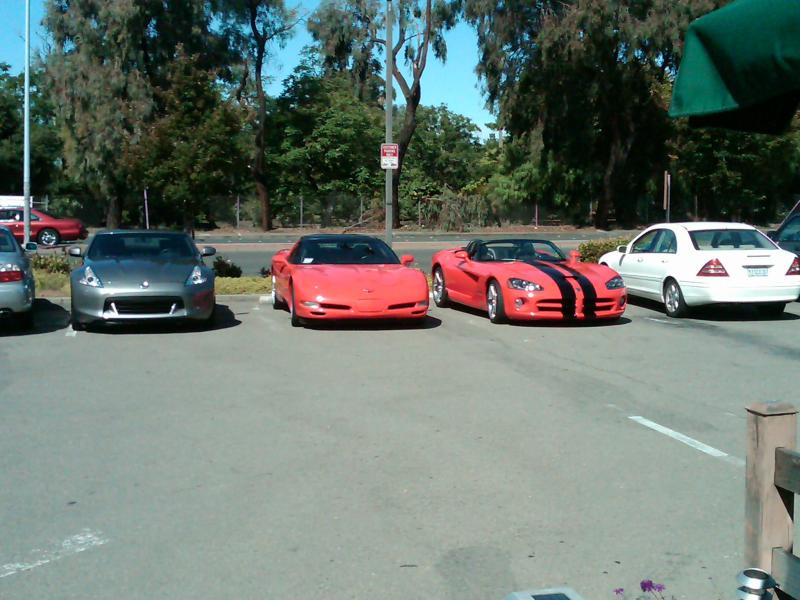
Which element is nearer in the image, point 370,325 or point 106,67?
point 370,325

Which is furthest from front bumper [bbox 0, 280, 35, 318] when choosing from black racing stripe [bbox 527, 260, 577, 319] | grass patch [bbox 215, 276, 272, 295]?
black racing stripe [bbox 527, 260, 577, 319]

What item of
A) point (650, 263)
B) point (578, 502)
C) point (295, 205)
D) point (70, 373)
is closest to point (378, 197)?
point (295, 205)

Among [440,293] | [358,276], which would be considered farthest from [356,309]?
[440,293]

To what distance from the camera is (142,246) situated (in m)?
13.7

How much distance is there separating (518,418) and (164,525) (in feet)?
11.2

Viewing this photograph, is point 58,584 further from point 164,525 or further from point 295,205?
point 295,205

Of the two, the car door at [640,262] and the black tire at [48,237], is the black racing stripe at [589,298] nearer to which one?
the car door at [640,262]

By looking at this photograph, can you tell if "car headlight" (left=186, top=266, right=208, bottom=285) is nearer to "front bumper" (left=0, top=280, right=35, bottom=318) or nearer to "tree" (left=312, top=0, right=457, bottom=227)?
"front bumper" (left=0, top=280, right=35, bottom=318)

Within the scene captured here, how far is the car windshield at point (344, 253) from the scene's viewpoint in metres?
13.7

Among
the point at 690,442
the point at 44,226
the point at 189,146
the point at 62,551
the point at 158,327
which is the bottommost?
the point at 62,551

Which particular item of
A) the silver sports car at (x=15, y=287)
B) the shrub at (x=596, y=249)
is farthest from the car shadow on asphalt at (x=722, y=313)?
the silver sports car at (x=15, y=287)

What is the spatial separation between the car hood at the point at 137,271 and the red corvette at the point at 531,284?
4145 millimetres

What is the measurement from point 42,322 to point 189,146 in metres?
6.39

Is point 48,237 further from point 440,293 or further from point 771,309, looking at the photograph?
point 771,309
